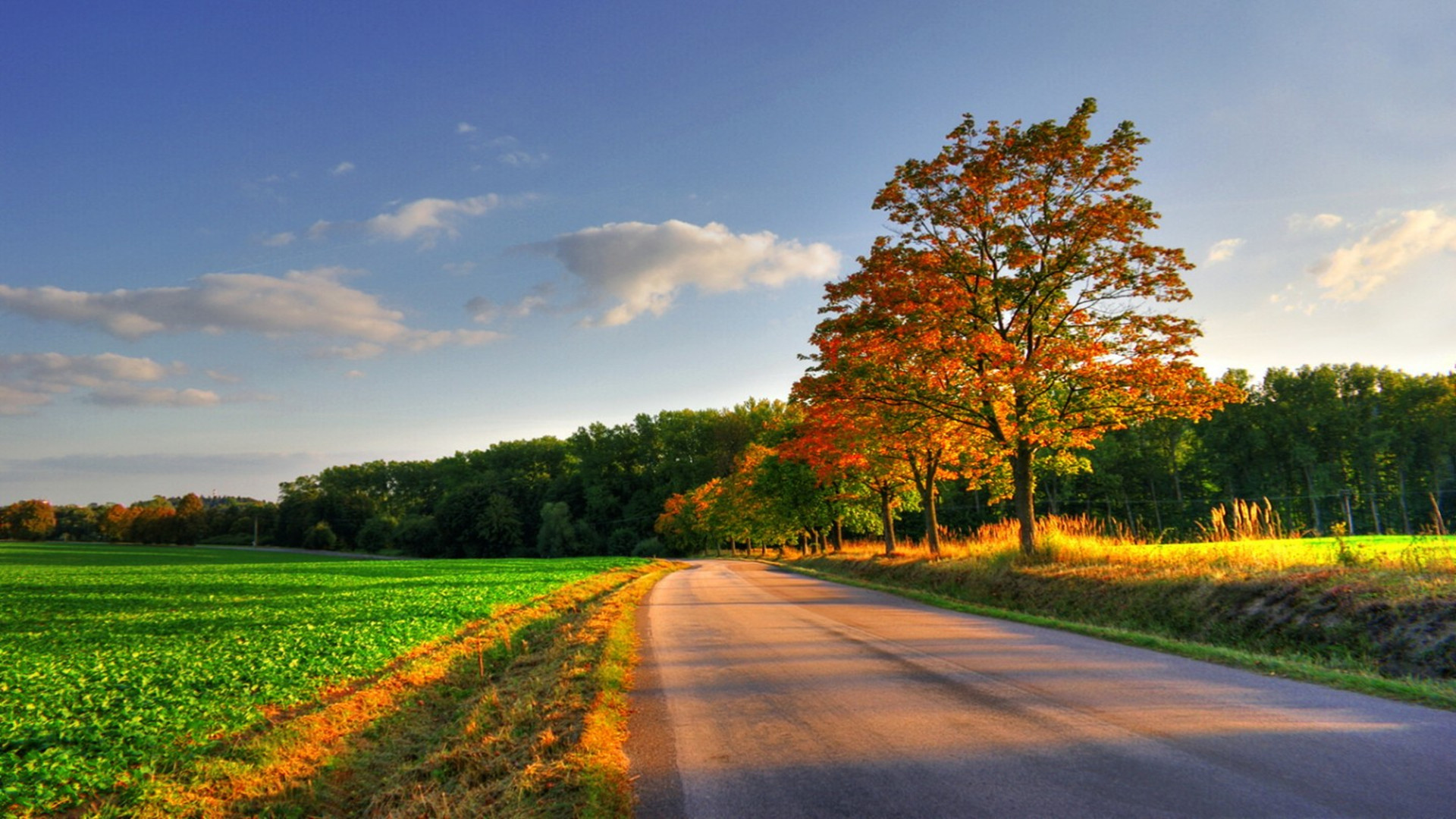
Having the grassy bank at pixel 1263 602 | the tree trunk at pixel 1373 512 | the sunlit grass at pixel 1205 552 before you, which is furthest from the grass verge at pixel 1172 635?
the tree trunk at pixel 1373 512

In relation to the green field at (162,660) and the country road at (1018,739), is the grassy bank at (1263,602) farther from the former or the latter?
the green field at (162,660)

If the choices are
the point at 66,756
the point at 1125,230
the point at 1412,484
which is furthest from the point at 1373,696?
the point at 1412,484

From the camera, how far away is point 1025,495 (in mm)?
16594

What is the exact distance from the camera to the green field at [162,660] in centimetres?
543

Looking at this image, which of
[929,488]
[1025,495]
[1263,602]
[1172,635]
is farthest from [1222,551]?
[929,488]

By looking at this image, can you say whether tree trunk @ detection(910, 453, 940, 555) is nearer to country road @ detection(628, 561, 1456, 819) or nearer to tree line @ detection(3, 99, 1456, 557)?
tree line @ detection(3, 99, 1456, 557)

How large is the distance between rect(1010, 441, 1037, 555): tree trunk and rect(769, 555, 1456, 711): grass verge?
932 mm

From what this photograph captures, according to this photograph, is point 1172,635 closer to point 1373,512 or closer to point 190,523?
point 1373,512

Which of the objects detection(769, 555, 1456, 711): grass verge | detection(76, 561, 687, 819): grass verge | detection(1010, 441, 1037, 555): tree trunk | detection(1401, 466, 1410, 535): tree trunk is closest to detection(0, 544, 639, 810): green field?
detection(76, 561, 687, 819): grass verge

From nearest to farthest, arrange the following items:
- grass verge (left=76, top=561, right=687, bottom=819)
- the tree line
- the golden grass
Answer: grass verge (left=76, top=561, right=687, bottom=819) → the golden grass → the tree line

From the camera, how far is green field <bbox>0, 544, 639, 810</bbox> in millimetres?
5426

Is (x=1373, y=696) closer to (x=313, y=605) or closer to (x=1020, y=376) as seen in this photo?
(x=1020, y=376)

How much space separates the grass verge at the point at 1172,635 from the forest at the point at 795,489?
414cm

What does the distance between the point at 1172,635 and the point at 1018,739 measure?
6961 mm
